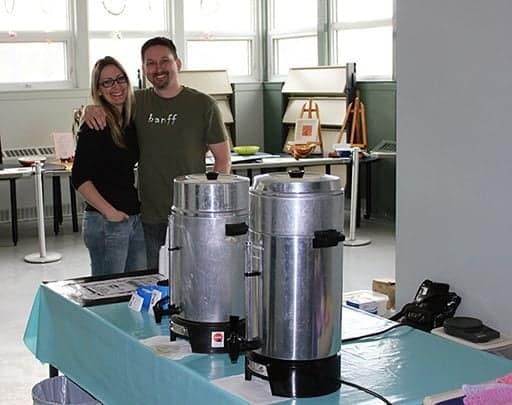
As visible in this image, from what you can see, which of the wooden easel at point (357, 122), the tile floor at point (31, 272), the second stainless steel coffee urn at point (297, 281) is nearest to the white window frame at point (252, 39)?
the wooden easel at point (357, 122)

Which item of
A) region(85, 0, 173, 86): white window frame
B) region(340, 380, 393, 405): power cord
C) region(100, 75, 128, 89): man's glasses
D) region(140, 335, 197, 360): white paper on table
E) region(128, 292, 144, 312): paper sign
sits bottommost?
region(340, 380, 393, 405): power cord

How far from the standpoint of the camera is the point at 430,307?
2564 mm

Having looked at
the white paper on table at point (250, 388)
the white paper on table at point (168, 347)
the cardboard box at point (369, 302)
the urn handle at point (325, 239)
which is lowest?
the cardboard box at point (369, 302)

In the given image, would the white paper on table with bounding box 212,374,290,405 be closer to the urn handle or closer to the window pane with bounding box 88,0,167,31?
the urn handle

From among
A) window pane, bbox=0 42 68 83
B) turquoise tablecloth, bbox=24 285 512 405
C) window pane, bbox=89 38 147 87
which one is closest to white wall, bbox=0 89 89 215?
window pane, bbox=0 42 68 83

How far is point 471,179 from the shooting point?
2559mm

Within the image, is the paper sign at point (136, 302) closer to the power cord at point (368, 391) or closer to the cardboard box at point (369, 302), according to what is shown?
the cardboard box at point (369, 302)

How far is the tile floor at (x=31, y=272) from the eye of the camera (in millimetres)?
4168

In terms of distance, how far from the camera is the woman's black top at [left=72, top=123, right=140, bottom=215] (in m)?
3.45

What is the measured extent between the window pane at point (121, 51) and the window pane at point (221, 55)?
0.61 metres

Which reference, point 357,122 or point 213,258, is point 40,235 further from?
point 213,258

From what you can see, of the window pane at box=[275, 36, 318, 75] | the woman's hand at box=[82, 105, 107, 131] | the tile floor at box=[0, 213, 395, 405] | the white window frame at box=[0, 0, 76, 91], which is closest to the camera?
the woman's hand at box=[82, 105, 107, 131]

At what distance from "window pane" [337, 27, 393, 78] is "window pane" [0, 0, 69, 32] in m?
2.72

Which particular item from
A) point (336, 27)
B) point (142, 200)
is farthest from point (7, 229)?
point (142, 200)
